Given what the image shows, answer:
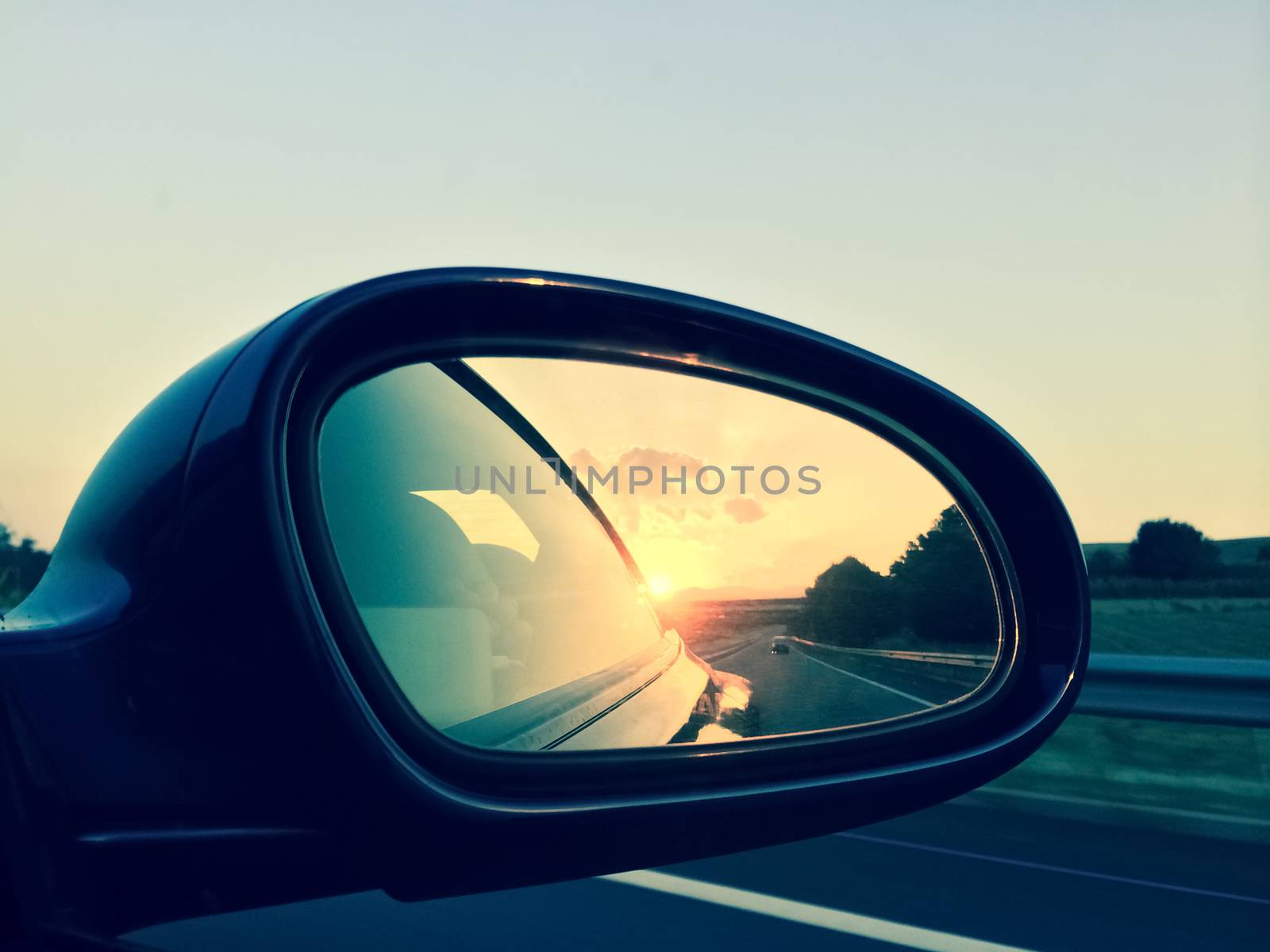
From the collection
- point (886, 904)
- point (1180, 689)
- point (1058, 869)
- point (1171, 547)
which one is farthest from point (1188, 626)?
point (886, 904)

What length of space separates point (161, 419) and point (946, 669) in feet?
3.83

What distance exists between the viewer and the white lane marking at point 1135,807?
5602mm

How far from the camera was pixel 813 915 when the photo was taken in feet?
13.5

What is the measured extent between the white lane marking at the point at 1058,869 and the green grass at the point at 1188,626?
318cm

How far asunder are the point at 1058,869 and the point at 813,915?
1.47 meters

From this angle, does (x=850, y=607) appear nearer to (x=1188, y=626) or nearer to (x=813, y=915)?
(x=813, y=915)

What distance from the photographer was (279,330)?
1.01 metres

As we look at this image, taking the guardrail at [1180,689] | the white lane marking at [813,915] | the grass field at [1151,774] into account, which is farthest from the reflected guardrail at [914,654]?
the guardrail at [1180,689]

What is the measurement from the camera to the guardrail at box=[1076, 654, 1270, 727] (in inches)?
221

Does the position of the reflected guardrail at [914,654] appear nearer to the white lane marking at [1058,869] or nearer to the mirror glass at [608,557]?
the mirror glass at [608,557]

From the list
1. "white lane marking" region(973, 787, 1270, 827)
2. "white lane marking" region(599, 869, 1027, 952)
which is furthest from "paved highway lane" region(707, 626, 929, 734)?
"white lane marking" region(973, 787, 1270, 827)

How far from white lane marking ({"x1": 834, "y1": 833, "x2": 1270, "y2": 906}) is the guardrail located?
1375 mm

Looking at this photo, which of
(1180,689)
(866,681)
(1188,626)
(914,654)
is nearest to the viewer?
(866,681)

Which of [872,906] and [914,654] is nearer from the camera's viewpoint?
[914,654]
